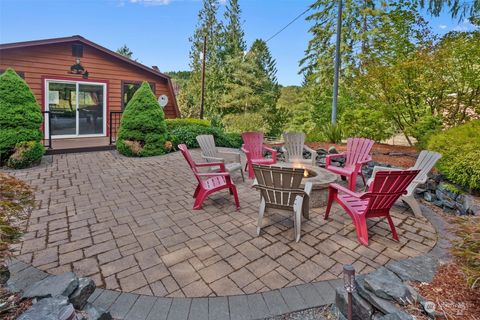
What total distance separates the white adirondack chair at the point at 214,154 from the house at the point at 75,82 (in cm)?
429

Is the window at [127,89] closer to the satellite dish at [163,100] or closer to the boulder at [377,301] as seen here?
the satellite dish at [163,100]

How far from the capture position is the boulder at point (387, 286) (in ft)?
5.00

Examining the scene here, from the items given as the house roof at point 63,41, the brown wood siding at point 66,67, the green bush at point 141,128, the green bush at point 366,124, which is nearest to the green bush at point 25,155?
the green bush at point 141,128

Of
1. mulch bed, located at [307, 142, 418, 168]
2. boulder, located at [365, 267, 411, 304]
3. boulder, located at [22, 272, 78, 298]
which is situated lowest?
boulder, located at [22, 272, 78, 298]

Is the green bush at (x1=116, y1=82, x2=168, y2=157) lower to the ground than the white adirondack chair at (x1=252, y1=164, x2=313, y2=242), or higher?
higher

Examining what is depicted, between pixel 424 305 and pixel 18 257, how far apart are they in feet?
10.4

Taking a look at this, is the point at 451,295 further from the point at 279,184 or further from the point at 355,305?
the point at 279,184

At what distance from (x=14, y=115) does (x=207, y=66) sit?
1664cm

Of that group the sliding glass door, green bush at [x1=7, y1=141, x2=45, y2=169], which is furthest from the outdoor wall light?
the sliding glass door

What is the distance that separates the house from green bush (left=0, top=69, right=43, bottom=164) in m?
1.36

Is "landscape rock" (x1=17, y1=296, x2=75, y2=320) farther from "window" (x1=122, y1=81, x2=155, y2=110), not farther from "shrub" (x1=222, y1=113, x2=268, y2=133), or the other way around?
"shrub" (x1=222, y1=113, x2=268, y2=133)

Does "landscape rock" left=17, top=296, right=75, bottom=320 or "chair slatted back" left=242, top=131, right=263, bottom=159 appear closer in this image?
"landscape rock" left=17, top=296, right=75, bottom=320

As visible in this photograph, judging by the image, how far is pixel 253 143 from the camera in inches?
208

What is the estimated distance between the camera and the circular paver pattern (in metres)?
2.12
